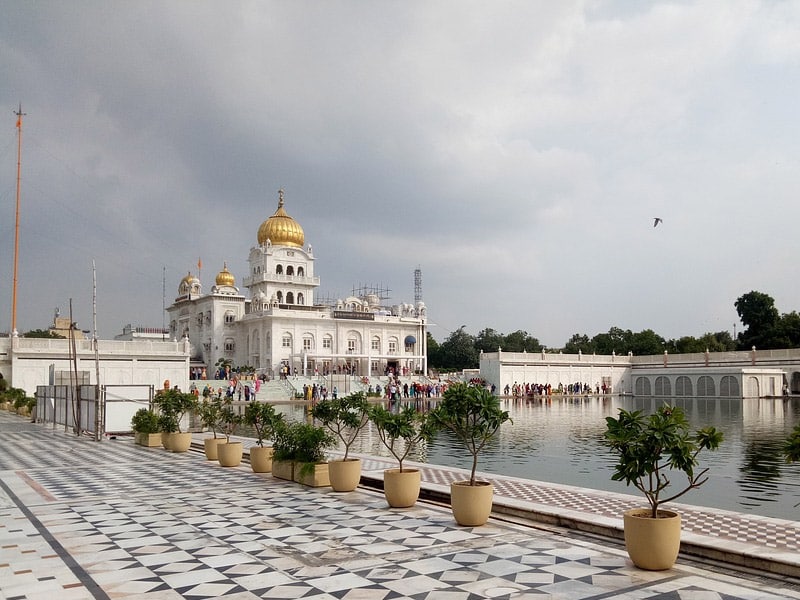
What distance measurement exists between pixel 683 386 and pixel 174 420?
44.5 metres

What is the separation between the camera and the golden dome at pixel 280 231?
63125 millimetres

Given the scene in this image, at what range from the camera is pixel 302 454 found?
10.8 meters

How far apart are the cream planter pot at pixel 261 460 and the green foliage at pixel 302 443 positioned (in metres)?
0.63

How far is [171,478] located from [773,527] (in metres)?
8.81

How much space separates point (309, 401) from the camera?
41.0 metres

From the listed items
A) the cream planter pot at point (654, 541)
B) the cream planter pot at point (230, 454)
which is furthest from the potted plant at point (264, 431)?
the cream planter pot at point (654, 541)

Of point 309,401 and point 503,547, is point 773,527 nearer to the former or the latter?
point 503,547

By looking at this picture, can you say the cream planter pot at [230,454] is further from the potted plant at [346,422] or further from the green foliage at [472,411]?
the green foliage at [472,411]

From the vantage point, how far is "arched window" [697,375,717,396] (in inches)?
1922

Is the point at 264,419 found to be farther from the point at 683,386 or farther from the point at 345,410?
the point at 683,386

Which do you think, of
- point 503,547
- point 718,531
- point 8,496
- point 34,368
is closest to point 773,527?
point 718,531

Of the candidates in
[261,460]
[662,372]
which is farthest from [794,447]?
[662,372]

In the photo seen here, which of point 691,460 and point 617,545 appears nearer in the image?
point 691,460

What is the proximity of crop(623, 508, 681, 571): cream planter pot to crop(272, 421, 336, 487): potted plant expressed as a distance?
5.49 metres
